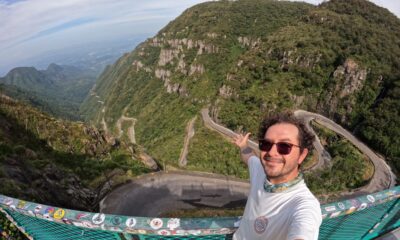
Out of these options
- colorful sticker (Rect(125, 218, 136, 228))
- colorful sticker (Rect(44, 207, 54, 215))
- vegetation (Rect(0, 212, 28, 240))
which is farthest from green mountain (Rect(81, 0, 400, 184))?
colorful sticker (Rect(125, 218, 136, 228))

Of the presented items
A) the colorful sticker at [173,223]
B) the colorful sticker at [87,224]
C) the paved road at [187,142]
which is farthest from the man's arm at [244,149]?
the paved road at [187,142]

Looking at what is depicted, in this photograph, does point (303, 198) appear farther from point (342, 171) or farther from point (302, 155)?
point (342, 171)

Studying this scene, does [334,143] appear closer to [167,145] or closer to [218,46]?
[167,145]

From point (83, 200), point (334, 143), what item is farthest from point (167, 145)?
point (83, 200)

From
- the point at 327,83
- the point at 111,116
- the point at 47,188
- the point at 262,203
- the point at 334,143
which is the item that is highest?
the point at 262,203

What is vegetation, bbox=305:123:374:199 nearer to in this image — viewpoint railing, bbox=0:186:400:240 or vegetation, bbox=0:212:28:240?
viewpoint railing, bbox=0:186:400:240

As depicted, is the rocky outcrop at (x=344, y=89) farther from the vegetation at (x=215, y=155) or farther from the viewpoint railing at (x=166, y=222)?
the viewpoint railing at (x=166, y=222)
